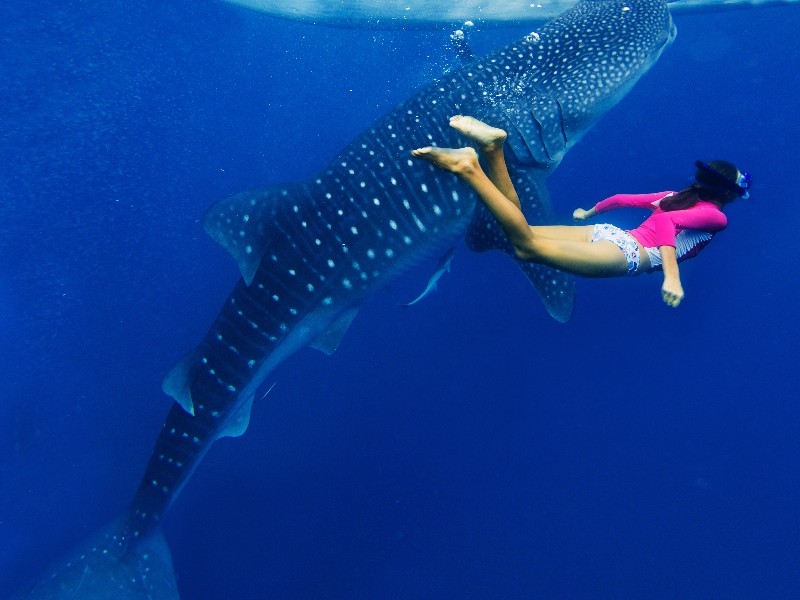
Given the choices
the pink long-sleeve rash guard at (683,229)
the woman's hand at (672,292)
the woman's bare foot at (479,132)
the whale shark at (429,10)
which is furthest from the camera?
the whale shark at (429,10)

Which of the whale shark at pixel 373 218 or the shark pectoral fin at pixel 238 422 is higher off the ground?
the whale shark at pixel 373 218

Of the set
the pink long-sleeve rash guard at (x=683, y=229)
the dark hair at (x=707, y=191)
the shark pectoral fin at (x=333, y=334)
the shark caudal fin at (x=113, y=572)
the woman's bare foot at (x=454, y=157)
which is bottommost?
the shark caudal fin at (x=113, y=572)

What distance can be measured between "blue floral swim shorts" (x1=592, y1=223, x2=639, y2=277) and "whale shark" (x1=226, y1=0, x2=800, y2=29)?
6.81m

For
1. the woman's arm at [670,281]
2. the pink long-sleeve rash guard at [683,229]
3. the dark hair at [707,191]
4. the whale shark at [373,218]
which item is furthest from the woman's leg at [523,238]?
the whale shark at [373,218]

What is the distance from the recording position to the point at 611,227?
339 cm

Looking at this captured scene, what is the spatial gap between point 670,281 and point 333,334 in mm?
Result: 3017

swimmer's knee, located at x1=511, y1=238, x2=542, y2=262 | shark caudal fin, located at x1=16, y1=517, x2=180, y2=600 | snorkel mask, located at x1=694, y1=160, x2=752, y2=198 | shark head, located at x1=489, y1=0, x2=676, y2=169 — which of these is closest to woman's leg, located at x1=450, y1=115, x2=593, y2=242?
swimmer's knee, located at x1=511, y1=238, x2=542, y2=262

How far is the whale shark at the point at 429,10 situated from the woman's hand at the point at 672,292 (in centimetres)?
740

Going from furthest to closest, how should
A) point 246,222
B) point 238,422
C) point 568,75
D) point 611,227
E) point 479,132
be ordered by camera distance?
point 238,422
point 568,75
point 246,222
point 611,227
point 479,132

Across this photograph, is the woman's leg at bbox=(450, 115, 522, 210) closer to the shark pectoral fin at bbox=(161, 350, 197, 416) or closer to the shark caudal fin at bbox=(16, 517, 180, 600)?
the shark pectoral fin at bbox=(161, 350, 197, 416)

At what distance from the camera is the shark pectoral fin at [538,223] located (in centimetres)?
418

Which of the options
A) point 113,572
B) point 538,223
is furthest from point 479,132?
point 113,572

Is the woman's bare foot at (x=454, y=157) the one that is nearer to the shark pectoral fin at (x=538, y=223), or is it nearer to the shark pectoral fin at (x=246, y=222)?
the shark pectoral fin at (x=538, y=223)

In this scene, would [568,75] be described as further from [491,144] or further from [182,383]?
[182,383]
